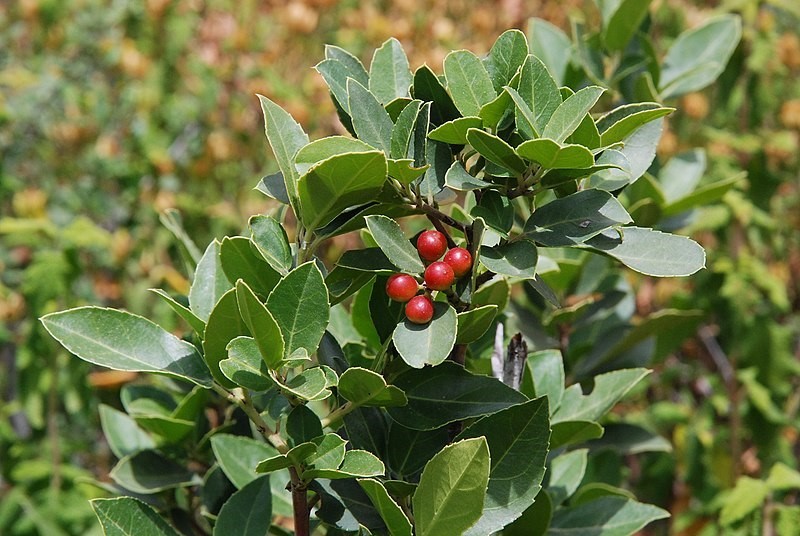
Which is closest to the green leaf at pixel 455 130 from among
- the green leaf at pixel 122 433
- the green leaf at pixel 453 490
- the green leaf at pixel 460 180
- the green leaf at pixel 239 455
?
the green leaf at pixel 460 180

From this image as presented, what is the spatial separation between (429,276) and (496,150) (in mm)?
109

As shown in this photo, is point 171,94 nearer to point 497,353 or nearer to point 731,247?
point 731,247

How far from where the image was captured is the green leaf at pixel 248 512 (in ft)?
2.63

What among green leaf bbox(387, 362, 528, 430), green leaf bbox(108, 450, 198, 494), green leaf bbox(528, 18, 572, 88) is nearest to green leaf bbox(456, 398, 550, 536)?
green leaf bbox(387, 362, 528, 430)

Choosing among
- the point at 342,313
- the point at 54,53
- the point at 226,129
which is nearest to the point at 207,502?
the point at 342,313

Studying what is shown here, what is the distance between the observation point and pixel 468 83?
0.76 metres

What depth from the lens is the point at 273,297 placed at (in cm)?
71

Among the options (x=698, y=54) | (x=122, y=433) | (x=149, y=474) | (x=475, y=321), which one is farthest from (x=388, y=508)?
(x=698, y=54)

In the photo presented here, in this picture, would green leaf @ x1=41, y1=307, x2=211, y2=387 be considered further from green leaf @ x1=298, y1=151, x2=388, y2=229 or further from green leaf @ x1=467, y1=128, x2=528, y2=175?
green leaf @ x1=467, y1=128, x2=528, y2=175

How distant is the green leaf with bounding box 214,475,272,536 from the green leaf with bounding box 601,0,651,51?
67 centimetres

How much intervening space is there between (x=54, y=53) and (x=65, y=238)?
1.34 meters

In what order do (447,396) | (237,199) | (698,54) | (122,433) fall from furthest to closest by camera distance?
(237,199) < (698,54) < (122,433) < (447,396)

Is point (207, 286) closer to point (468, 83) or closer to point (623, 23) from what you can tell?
point (468, 83)

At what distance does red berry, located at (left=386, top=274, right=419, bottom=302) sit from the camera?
2.38ft
